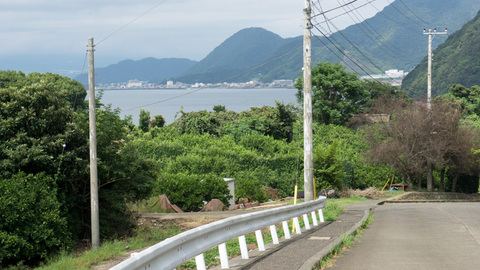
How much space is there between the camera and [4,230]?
16656 millimetres

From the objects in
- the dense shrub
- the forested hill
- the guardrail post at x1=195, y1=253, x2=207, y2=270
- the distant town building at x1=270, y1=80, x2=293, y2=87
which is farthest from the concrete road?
the distant town building at x1=270, y1=80, x2=293, y2=87

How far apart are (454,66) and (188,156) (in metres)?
92.4

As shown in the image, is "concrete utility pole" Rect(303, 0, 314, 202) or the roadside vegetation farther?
"concrete utility pole" Rect(303, 0, 314, 202)

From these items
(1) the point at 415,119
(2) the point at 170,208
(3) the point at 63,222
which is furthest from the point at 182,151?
(3) the point at 63,222

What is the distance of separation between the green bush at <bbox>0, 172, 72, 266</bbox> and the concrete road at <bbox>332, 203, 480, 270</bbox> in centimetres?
920

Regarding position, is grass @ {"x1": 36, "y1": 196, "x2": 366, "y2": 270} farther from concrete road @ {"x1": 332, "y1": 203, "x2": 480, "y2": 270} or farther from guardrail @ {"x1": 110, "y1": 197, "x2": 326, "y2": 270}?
concrete road @ {"x1": 332, "y1": 203, "x2": 480, "y2": 270}

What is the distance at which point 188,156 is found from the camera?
42.4 m

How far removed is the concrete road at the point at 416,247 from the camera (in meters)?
10.2

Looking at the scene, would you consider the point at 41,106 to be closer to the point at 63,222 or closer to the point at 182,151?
the point at 63,222

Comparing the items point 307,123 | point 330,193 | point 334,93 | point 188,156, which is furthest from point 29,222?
point 334,93

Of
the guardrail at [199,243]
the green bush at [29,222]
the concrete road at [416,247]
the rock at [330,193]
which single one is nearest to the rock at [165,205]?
the rock at [330,193]

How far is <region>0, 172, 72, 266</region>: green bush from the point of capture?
16.6 metres

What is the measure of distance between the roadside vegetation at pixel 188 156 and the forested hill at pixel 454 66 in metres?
28.5

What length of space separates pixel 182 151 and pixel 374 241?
34088 millimetres
